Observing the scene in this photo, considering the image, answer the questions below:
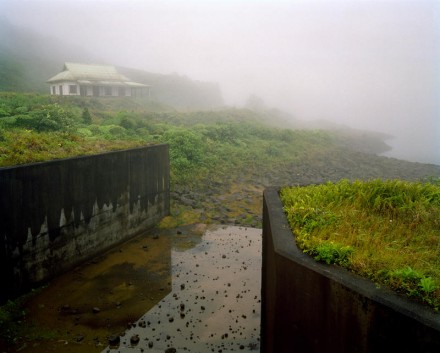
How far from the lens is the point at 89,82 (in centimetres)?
4578

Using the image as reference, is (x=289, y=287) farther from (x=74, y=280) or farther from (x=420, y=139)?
(x=420, y=139)

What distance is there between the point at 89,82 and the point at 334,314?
4769cm

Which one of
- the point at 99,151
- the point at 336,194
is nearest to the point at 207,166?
the point at 99,151

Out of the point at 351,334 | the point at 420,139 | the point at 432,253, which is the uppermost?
the point at 432,253

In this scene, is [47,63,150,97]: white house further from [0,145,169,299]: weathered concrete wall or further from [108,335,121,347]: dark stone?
[108,335,121,347]: dark stone

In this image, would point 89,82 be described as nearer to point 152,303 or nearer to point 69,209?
point 69,209

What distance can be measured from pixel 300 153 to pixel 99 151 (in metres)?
27.1

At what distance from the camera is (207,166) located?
79.4 ft

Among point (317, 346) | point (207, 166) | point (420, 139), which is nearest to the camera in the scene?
point (317, 346)

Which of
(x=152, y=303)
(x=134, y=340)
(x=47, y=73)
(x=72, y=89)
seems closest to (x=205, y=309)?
(x=152, y=303)

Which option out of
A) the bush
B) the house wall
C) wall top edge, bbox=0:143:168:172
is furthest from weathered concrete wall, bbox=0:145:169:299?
the house wall

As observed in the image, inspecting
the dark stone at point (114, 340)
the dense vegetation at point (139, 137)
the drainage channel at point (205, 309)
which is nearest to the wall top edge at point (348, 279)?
the drainage channel at point (205, 309)

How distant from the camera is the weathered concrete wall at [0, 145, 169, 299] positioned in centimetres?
885

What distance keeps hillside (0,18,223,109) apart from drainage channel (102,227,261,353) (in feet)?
154
